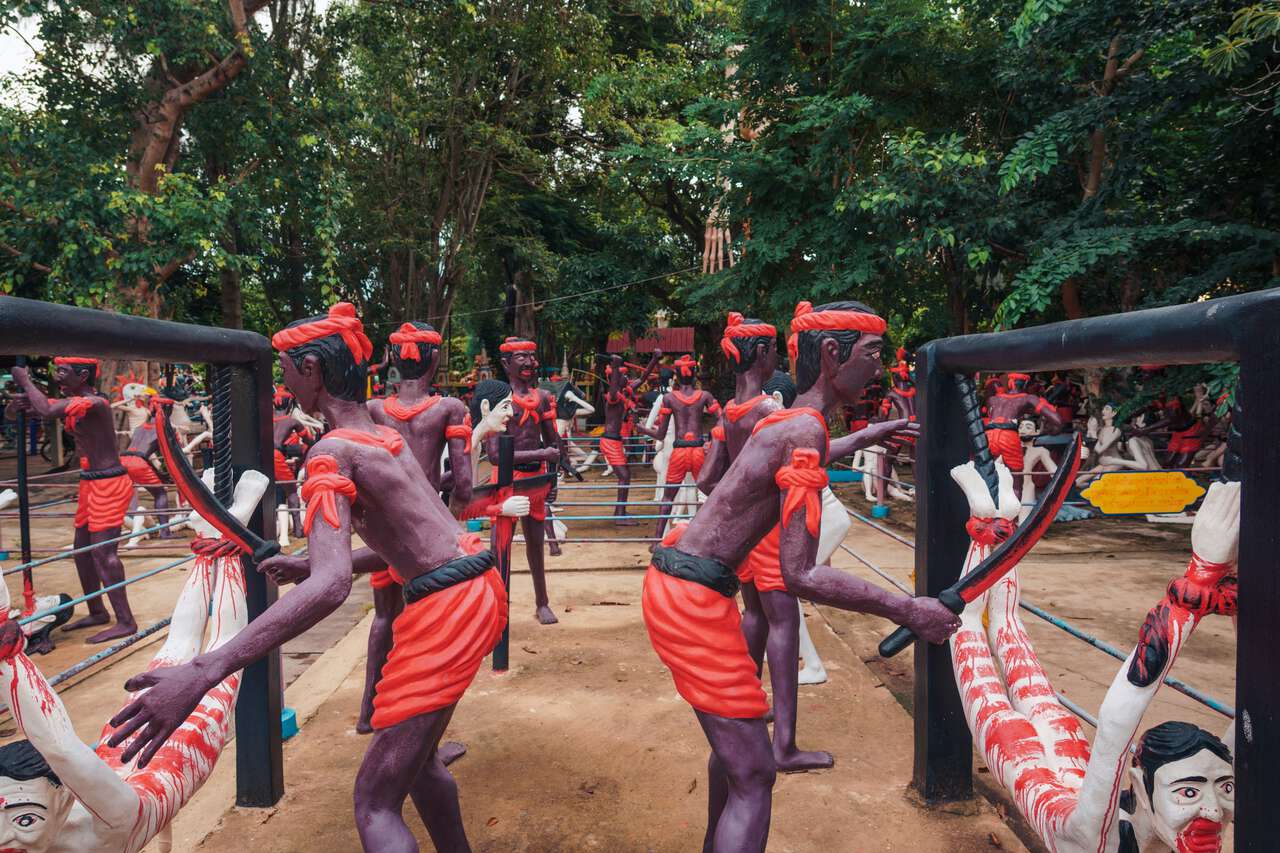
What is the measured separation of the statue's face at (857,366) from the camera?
2.54 m

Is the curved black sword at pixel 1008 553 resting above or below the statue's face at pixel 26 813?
Answer: above

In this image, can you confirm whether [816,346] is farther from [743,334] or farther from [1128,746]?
[743,334]


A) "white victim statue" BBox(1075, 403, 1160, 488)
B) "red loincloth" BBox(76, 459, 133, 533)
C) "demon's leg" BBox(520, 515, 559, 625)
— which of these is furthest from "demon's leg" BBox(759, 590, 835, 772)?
"white victim statue" BBox(1075, 403, 1160, 488)

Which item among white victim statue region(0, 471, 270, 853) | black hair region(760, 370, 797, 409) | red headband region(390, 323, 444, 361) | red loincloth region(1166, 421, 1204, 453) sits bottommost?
white victim statue region(0, 471, 270, 853)

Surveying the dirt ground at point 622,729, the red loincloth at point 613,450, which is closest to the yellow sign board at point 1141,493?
the dirt ground at point 622,729

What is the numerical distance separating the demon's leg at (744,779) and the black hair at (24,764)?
5.65 feet

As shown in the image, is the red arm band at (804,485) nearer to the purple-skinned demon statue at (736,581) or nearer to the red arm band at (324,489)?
the purple-skinned demon statue at (736,581)

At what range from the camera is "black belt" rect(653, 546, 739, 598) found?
8.00ft

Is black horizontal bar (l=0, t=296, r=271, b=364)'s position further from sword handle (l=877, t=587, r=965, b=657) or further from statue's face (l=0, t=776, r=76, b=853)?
sword handle (l=877, t=587, r=965, b=657)

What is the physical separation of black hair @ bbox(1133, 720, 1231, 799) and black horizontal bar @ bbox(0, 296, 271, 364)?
281 cm

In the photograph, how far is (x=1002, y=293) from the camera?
37.9 feet

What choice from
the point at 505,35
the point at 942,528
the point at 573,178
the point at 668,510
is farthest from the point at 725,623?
the point at 573,178

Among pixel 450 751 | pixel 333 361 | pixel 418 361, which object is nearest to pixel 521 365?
pixel 418 361

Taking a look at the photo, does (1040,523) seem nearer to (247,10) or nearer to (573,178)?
(247,10)
